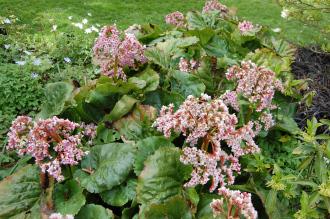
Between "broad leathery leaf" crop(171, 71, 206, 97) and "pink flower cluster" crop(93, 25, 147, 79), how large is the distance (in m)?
0.31

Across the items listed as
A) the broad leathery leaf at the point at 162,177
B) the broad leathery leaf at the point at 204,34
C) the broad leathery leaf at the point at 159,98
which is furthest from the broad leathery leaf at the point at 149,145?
the broad leathery leaf at the point at 204,34

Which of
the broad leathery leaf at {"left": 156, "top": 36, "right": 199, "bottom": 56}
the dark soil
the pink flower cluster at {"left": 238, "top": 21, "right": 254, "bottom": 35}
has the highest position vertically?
the broad leathery leaf at {"left": 156, "top": 36, "right": 199, "bottom": 56}

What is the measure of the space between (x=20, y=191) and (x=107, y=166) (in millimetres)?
469

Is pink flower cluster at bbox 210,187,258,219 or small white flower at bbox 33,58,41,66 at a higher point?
pink flower cluster at bbox 210,187,258,219

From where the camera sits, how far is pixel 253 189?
98.4 inches

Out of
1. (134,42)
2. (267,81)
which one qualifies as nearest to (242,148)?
(267,81)

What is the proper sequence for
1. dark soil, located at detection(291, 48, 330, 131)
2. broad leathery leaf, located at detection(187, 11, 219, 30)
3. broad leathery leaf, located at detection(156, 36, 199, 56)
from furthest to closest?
broad leathery leaf, located at detection(187, 11, 219, 30), dark soil, located at detection(291, 48, 330, 131), broad leathery leaf, located at detection(156, 36, 199, 56)

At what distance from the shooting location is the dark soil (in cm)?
360

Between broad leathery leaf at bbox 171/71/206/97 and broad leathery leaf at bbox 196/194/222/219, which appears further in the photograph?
broad leathery leaf at bbox 171/71/206/97

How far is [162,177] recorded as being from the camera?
7.72 feet

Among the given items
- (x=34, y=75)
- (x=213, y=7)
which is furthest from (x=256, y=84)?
(x=213, y=7)

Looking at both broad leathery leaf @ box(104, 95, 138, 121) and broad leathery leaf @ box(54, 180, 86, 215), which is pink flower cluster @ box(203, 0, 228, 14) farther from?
broad leathery leaf @ box(54, 180, 86, 215)

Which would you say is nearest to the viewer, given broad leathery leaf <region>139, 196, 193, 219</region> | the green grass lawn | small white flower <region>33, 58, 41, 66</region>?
broad leathery leaf <region>139, 196, 193, 219</region>

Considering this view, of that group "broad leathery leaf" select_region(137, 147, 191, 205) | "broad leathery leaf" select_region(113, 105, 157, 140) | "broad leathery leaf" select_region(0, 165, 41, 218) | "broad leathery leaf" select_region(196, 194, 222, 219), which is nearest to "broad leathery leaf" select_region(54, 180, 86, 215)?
"broad leathery leaf" select_region(0, 165, 41, 218)
